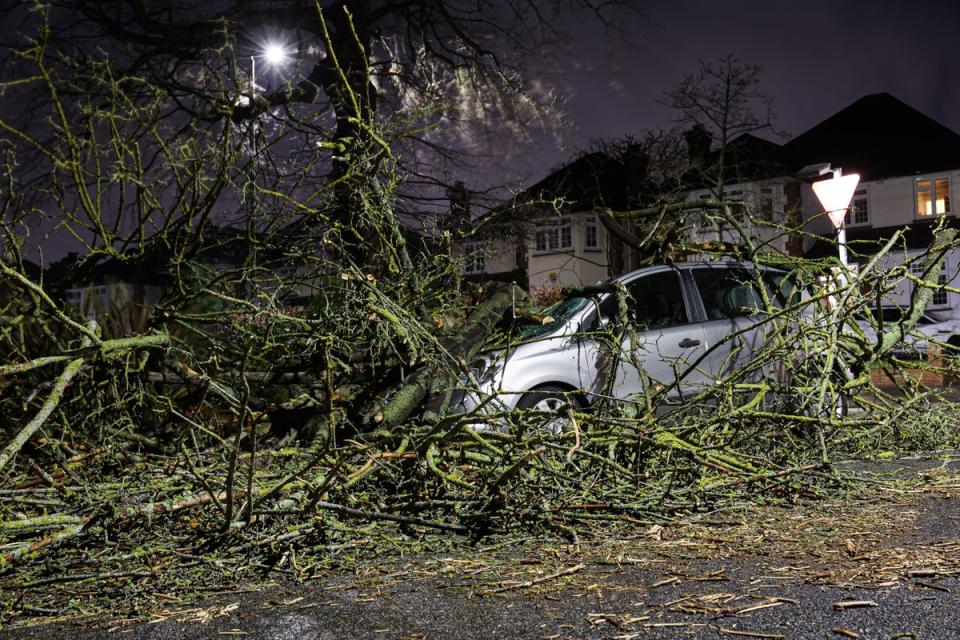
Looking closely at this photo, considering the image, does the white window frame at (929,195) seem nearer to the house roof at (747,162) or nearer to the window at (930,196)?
the window at (930,196)

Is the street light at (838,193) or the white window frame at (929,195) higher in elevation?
Answer: the white window frame at (929,195)

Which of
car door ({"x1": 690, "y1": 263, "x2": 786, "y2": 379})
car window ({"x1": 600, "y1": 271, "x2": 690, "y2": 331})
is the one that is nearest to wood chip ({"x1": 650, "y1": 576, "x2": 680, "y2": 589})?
car door ({"x1": 690, "y1": 263, "x2": 786, "y2": 379})

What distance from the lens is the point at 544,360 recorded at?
7246 millimetres

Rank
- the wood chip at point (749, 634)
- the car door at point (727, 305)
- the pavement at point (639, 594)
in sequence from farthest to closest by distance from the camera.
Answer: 1. the car door at point (727, 305)
2. the pavement at point (639, 594)
3. the wood chip at point (749, 634)

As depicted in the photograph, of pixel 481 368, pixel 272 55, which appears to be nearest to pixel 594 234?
pixel 272 55

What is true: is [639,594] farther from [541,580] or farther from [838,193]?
[838,193]

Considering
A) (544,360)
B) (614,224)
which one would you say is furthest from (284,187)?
(544,360)

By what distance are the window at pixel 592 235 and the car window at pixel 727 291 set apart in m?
33.6

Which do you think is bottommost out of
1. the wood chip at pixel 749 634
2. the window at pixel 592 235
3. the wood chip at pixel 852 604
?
the wood chip at pixel 852 604

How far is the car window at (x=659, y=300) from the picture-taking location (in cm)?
787

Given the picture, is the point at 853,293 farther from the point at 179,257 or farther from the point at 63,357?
the point at 63,357

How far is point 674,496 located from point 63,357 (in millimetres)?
3746

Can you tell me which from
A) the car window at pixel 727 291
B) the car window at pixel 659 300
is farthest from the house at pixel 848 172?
the car window at pixel 659 300

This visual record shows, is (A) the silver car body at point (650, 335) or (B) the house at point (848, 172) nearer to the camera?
(A) the silver car body at point (650, 335)
